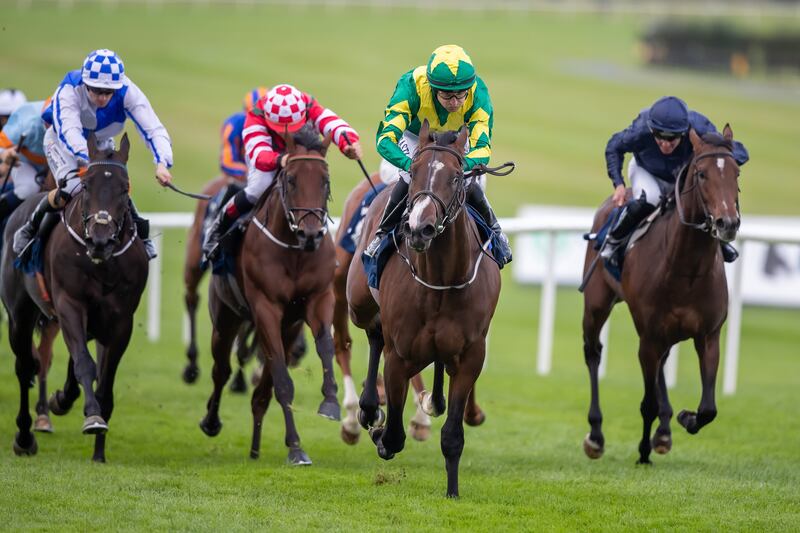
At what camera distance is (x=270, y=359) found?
850cm

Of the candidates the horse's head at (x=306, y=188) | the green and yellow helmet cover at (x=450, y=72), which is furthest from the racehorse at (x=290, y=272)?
the green and yellow helmet cover at (x=450, y=72)

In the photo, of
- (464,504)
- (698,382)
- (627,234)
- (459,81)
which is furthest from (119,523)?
(698,382)

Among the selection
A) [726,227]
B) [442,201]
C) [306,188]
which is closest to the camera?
[442,201]

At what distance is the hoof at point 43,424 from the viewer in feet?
31.4

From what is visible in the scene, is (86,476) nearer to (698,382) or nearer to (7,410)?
(7,410)

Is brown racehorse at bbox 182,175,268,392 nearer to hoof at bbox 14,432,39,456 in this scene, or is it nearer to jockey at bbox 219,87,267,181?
jockey at bbox 219,87,267,181

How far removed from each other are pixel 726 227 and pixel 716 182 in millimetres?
309

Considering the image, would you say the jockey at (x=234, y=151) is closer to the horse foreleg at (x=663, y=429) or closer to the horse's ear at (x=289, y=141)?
the horse's ear at (x=289, y=141)

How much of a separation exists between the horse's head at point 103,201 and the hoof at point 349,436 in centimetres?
211

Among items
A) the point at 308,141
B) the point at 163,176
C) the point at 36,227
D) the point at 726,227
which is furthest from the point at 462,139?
the point at 36,227

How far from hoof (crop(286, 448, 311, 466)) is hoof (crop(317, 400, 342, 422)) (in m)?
0.37

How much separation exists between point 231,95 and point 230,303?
2636 centimetres

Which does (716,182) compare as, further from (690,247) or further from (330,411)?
(330,411)

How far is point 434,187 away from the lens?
21.0ft
